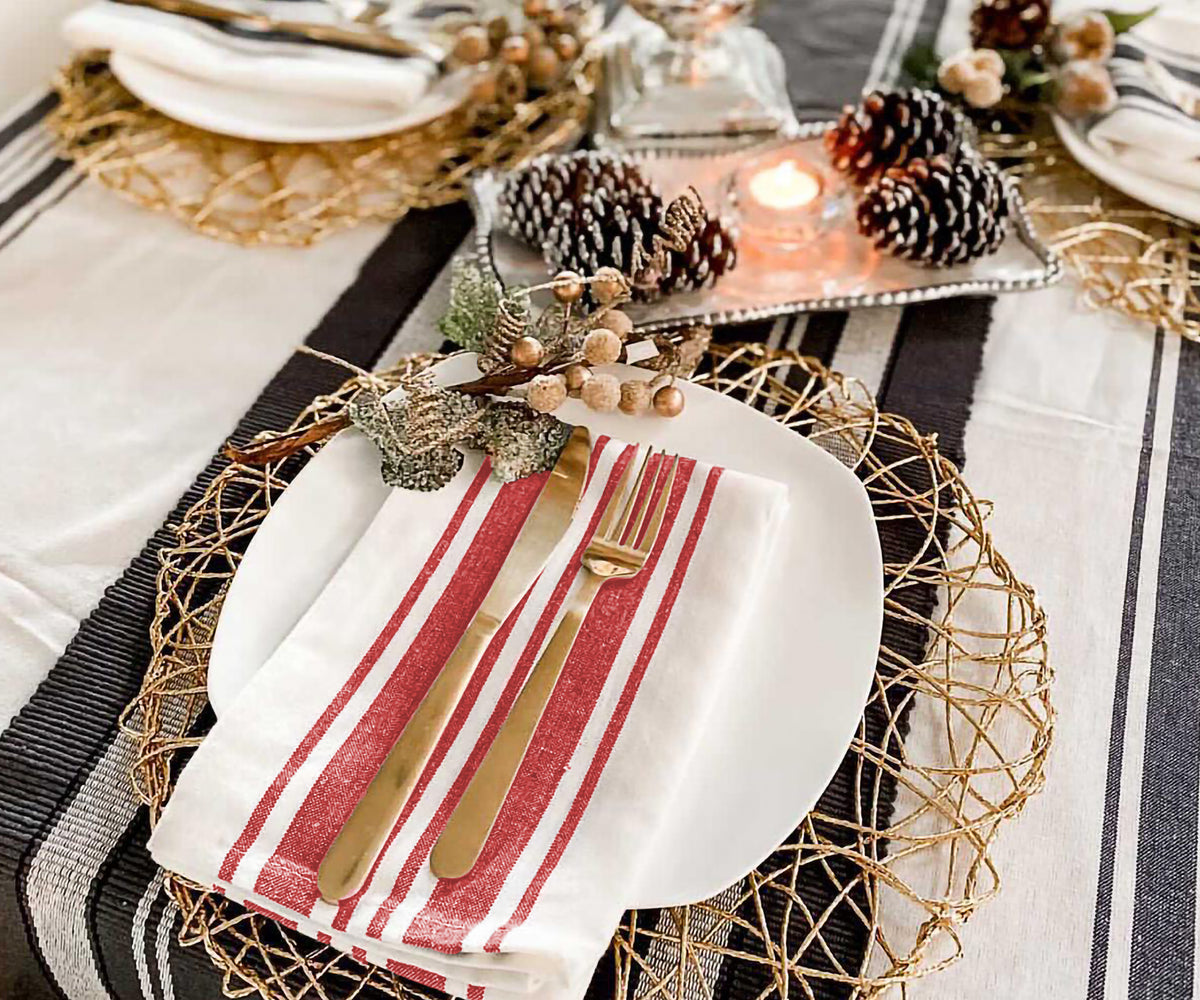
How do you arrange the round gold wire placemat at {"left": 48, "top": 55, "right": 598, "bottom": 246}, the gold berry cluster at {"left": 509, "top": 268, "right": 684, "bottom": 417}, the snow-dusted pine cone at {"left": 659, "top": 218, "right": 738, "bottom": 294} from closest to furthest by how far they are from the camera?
the gold berry cluster at {"left": 509, "top": 268, "right": 684, "bottom": 417} → the snow-dusted pine cone at {"left": 659, "top": 218, "right": 738, "bottom": 294} → the round gold wire placemat at {"left": 48, "top": 55, "right": 598, "bottom": 246}

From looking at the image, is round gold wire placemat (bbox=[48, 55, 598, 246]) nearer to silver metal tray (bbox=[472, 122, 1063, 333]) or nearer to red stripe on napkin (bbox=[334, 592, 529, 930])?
silver metal tray (bbox=[472, 122, 1063, 333])

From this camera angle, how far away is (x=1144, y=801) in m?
0.52

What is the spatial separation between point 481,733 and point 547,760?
0.10 ft

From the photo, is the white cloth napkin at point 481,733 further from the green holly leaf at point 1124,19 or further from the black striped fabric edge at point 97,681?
the green holly leaf at point 1124,19

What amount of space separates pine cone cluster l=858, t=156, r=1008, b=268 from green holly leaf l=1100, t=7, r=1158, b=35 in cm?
24

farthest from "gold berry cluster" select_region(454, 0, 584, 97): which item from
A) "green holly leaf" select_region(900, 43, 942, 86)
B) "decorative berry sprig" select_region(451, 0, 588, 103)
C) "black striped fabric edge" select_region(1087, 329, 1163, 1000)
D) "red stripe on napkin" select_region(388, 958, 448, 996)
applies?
"red stripe on napkin" select_region(388, 958, 448, 996)

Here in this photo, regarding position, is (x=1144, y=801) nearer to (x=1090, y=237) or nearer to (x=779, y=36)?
(x=1090, y=237)

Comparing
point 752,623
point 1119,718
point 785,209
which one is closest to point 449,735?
point 752,623

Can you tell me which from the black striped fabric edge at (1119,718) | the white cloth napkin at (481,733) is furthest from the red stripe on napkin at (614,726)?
the black striped fabric edge at (1119,718)

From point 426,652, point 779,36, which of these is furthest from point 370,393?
point 779,36

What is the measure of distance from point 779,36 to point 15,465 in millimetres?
674

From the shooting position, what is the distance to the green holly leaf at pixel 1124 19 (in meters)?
0.85

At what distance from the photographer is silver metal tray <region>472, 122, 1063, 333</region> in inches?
27.6

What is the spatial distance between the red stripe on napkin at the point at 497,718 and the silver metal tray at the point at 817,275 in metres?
0.15
